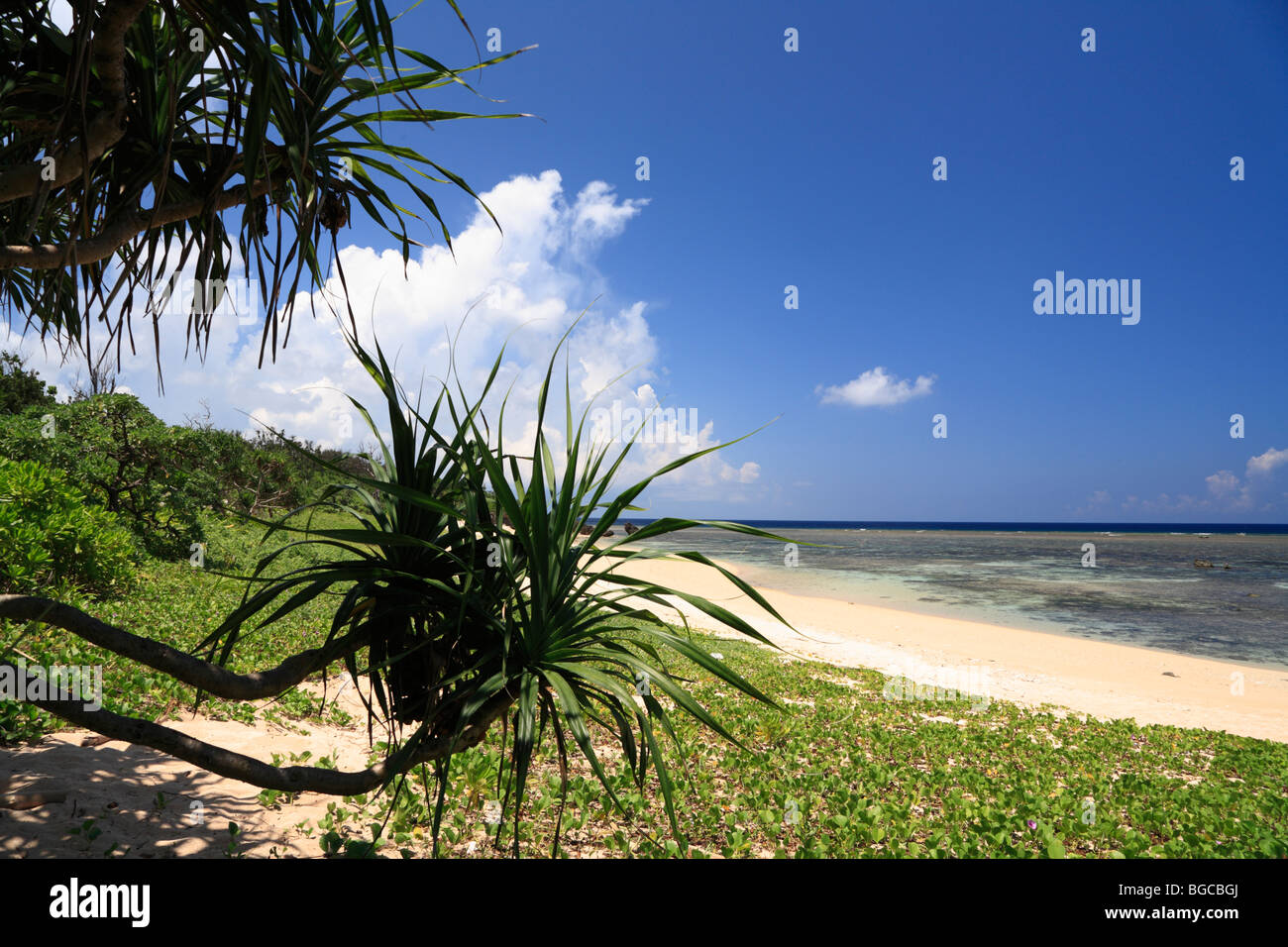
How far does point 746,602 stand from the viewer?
800 inches

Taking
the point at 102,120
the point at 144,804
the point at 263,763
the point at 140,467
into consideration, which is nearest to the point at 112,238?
the point at 102,120

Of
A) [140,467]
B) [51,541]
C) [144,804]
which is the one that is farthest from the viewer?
[140,467]

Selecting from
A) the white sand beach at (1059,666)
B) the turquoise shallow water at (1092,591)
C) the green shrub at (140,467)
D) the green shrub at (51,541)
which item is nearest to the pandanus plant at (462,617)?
the white sand beach at (1059,666)

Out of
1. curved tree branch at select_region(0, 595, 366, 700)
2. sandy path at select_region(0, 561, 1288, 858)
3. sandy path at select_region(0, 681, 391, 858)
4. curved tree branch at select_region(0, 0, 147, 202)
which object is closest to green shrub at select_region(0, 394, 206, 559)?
sandy path at select_region(0, 561, 1288, 858)

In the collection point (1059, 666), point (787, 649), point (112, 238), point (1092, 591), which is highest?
point (112, 238)

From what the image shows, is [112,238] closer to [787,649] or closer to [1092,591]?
[787,649]

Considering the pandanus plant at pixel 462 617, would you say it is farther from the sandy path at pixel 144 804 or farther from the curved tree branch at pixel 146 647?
the sandy path at pixel 144 804

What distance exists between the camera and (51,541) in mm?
6035

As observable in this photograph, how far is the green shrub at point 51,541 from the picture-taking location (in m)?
5.49

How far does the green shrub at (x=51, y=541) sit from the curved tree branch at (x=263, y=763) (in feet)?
16.3

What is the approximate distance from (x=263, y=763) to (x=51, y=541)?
606 centimetres
